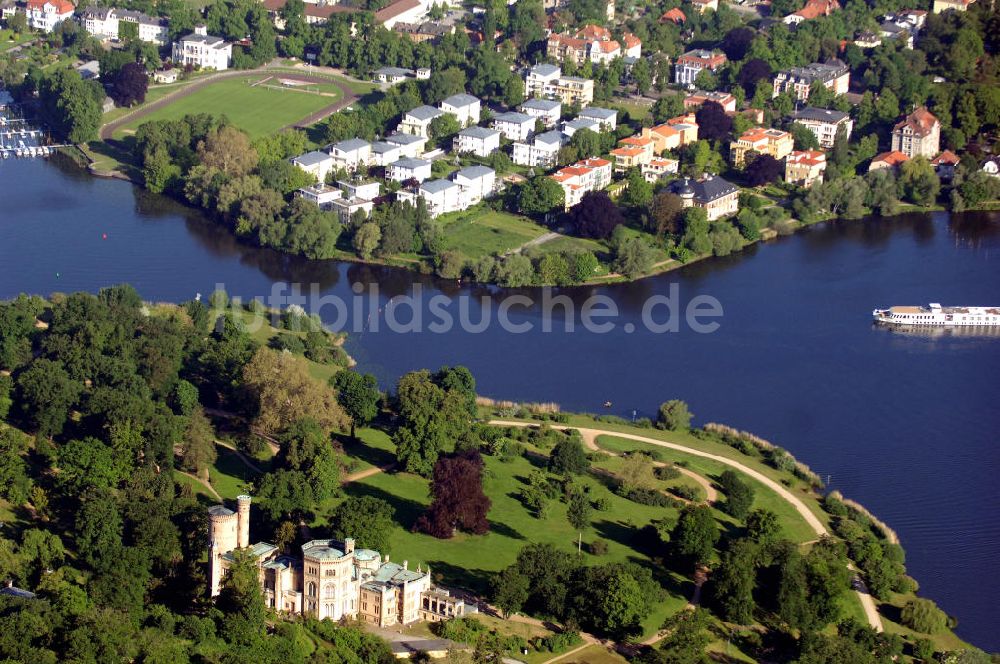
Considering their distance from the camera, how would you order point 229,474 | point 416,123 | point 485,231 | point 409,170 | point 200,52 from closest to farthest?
point 229,474
point 485,231
point 409,170
point 416,123
point 200,52

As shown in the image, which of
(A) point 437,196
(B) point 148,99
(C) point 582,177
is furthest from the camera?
(B) point 148,99

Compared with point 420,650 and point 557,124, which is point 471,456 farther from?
point 557,124

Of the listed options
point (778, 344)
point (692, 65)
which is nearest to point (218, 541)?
point (778, 344)

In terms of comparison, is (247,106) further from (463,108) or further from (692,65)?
(692,65)

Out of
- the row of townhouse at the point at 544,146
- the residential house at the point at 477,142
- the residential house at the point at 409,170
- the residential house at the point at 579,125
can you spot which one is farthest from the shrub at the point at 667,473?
the residential house at the point at 579,125

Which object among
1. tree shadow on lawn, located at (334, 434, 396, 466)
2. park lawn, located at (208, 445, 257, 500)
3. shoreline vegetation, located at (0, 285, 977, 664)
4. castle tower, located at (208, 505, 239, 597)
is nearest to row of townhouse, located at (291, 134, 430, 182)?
shoreline vegetation, located at (0, 285, 977, 664)

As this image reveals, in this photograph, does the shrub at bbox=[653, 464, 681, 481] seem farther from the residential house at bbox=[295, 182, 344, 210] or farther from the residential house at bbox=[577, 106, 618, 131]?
the residential house at bbox=[577, 106, 618, 131]
